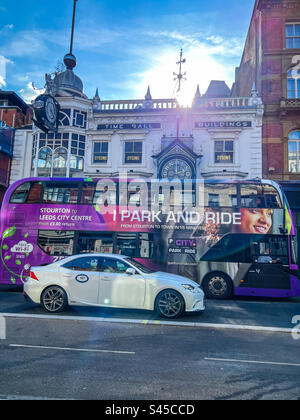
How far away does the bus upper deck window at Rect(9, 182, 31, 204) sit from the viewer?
37.4 feet

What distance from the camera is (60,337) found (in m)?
5.77

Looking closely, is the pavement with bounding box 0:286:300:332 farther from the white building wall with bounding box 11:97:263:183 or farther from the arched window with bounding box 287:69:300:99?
the arched window with bounding box 287:69:300:99

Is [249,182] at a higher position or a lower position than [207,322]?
higher

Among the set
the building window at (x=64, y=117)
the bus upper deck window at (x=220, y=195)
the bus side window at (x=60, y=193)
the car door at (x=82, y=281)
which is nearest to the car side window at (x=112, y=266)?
the car door at (x=82, y=281)

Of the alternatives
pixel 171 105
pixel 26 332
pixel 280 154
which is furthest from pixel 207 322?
pixel 171 105

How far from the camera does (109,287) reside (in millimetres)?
7508

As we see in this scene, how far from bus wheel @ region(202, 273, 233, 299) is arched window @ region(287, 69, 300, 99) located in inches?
575

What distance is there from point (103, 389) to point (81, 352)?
57.6 inches

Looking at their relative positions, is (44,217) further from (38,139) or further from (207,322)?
(38,139)

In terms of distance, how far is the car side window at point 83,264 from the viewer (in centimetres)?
772

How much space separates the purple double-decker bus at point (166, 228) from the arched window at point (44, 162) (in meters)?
8.81

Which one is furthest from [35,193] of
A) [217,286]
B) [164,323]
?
[217,286]

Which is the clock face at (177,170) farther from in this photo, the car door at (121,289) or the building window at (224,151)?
the car door at (121,289)

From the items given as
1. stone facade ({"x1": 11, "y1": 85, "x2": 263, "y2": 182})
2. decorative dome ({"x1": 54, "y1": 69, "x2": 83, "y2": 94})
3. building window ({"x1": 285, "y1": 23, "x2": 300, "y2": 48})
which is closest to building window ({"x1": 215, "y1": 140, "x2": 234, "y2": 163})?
stone facade ({"x1": 11, "y1": 85, "x2": 263, "y2": 182})
